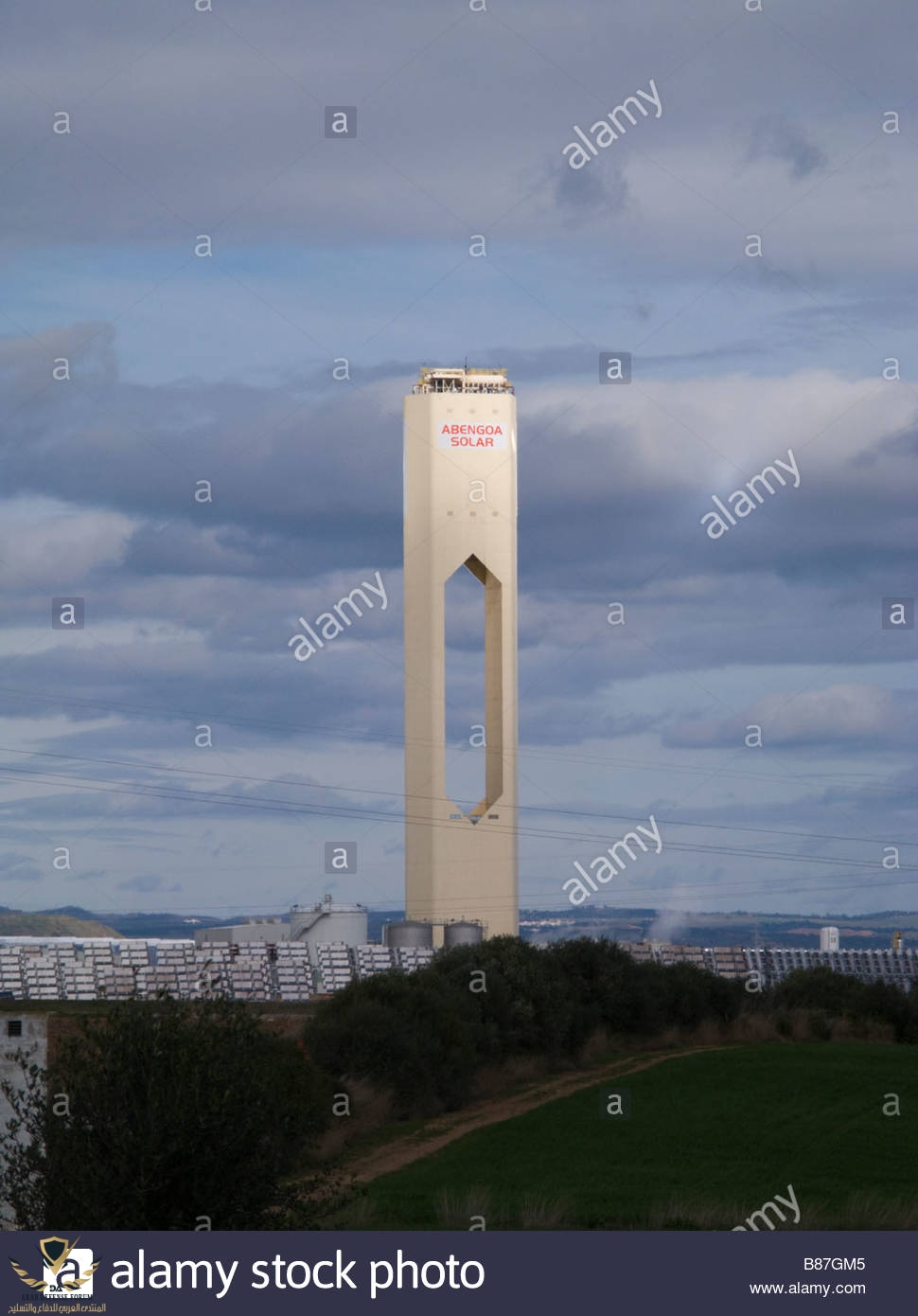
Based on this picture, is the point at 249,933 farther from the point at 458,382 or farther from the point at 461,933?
the point at 458,382

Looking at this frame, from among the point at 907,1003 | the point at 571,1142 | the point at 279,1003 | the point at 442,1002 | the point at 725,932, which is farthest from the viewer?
the point at 725,932

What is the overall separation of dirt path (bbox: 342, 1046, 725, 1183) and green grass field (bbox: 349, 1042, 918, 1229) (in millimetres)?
752

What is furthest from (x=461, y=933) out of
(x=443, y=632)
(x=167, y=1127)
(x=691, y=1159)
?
(x=167, y=1127)

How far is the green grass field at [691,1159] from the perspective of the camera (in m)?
31.2

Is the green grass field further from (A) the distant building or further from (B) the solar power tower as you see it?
(B) the solar power tower

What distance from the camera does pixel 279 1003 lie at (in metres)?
56.6

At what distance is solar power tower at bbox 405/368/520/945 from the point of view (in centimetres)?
8469

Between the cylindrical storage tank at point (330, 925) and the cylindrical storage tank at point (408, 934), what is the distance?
181 centimetres

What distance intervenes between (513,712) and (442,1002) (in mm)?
35290

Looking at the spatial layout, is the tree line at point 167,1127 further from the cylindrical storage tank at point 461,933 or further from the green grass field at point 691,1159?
the cylindrical storage tank at point 461,933
